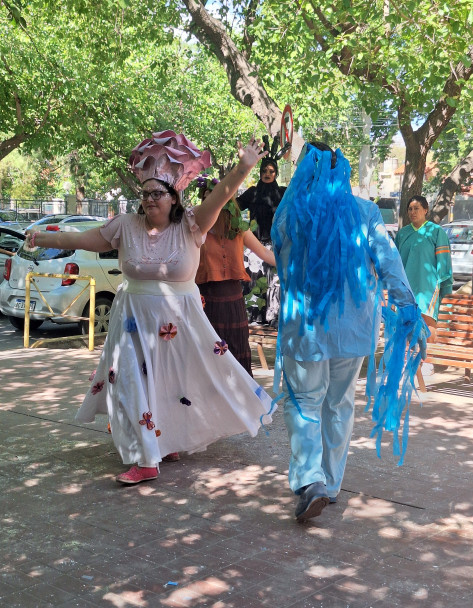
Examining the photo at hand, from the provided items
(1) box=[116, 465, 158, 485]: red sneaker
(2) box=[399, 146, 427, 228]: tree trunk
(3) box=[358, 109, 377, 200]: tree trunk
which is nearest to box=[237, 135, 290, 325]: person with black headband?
(2) box=[399, 146, 427, 228]: tree trunk

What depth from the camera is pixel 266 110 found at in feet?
44.0

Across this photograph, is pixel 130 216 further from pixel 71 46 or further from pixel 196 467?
pixel 71 46

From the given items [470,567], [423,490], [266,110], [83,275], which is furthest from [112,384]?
[266,110]

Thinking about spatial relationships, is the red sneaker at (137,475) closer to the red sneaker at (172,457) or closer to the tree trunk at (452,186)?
the red sneaker at (172,457)

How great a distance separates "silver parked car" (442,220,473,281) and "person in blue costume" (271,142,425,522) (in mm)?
18305

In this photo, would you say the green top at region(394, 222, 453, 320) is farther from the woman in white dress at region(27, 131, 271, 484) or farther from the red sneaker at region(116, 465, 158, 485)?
the red sneaker at region(116, 465, 158, 485)

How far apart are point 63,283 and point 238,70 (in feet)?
14.1

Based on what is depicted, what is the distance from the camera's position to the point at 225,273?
705 centimetres

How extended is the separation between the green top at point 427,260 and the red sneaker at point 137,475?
4.19 m

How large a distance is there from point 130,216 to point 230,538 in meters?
2.26

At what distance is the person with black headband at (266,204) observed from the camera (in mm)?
9309

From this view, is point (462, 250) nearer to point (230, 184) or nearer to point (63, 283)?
point (63, 283)

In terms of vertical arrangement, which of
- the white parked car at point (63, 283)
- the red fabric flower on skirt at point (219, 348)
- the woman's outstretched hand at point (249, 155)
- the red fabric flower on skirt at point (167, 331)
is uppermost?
the woman's outstretched hand at point (249, 155)

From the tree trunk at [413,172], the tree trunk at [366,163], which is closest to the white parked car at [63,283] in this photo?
the tree trunk at [413,172]
